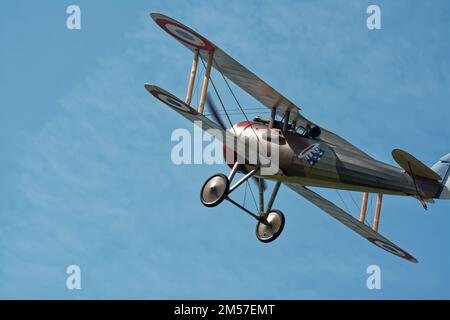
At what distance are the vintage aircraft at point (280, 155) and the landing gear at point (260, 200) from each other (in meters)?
0.02

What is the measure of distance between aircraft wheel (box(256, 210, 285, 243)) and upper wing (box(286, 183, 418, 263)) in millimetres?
1022

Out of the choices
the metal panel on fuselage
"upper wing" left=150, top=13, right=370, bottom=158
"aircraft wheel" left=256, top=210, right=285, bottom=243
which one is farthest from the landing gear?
"upper wing" left=150, top=13, right=370, bottom=158

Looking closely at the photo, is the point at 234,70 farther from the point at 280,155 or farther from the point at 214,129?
the point at 280,155

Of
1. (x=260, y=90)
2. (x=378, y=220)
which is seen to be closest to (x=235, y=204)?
(x=260, y=90)

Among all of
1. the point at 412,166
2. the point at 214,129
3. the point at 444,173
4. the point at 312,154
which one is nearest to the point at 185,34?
the point at 214,129

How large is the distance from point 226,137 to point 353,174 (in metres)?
2.67

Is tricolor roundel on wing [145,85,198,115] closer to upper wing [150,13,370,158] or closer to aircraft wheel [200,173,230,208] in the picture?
upper wing [150,13,370,158]

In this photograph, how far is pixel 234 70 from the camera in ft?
63.4

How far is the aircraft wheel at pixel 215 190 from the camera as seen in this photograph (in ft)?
61.4

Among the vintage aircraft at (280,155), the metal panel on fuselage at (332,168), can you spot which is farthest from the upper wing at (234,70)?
the metal panel on fuselage at (332,168)

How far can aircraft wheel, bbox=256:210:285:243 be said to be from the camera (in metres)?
20.1

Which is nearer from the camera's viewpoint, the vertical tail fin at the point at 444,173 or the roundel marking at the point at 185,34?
the vertical tail fin at the point at 444,173

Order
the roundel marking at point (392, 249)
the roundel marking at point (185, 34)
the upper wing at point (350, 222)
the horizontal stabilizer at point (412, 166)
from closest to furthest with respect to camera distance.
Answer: the horizontal stabilizer at point (412, 166) < the roundel marking at point (185, 34) < the upper wing at point (350, 222) < the roundel marking at point (392, 249)

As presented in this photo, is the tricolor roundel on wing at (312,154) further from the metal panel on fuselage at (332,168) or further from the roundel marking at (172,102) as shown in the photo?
the roundel marking at (172,102)
